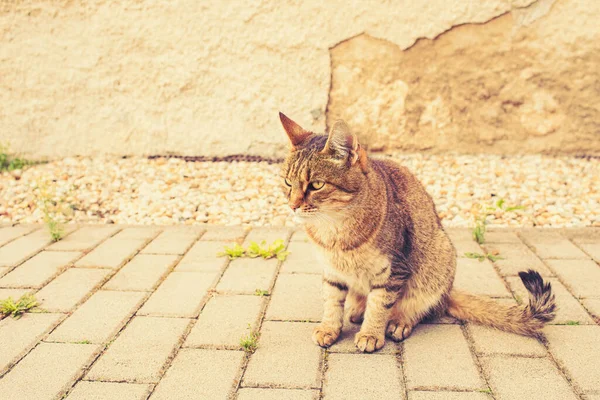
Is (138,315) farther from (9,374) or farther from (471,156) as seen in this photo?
(471,156)

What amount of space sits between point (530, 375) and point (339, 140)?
4.46 ft

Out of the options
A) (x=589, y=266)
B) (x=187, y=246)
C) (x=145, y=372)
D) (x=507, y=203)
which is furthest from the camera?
(x=507, y=203)

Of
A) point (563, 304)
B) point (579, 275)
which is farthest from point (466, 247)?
point (563, 304)

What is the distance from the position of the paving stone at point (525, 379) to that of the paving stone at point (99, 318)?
1.89m

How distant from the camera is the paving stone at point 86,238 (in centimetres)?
398

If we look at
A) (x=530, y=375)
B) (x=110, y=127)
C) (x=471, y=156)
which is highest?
(x=110, y=127)

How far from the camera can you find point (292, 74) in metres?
5.46

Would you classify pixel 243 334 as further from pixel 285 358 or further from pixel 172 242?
pixel 172 242

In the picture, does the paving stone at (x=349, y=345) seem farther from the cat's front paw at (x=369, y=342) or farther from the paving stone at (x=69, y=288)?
the paving stone at (x=69, y=288)

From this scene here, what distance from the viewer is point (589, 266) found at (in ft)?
11.6

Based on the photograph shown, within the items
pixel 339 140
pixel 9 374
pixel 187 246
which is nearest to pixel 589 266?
pixel 339 140

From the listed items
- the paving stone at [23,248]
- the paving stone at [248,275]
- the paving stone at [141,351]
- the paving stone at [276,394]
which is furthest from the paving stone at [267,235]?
A: the paving stone at [276,394]

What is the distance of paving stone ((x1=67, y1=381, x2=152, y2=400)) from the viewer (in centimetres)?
238

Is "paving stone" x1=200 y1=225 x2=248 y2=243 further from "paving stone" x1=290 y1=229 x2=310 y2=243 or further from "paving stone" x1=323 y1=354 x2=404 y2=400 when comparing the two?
"paving stone" x1=323 y1=354 x2=404 y2=400
